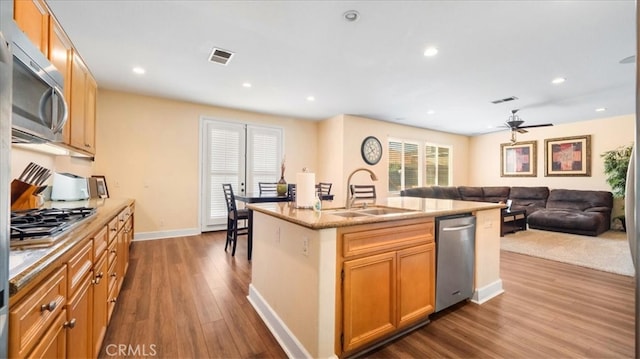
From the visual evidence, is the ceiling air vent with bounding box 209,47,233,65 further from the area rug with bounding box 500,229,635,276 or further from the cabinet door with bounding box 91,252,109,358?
the area rug with bounding box 500,229,635,276

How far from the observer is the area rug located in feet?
11.4

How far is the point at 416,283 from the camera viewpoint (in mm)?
1967

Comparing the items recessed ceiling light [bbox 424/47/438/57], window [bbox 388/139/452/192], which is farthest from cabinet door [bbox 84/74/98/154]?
window [bbox 388/139/452/192]

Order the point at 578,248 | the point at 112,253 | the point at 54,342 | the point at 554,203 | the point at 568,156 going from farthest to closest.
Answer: the point at 568,156
the point at 554,203
the point at 578,248
the point at 112,253
the point at 54,342

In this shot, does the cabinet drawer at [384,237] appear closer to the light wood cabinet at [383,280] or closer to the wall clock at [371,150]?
the light wood cabinet at [383,280]

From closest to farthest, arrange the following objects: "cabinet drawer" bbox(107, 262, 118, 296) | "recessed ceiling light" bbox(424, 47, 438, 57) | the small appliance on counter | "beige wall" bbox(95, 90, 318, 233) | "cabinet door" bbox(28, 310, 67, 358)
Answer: "cabinet door" bbox(28, 310, 67, 358)
"cabinet drawer" bbox(107, 262, 118, 296)
the small appliance on counter
"recessed ceiling light" bbox(424, 47, 438, 57)
"beige wall" bbox(95, 90, 318, 233)

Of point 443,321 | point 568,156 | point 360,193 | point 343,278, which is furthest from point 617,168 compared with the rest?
point 343,278

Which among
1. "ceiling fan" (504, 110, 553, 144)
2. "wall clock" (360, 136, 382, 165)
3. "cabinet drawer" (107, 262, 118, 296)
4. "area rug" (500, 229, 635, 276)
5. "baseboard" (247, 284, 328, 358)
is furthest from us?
"wall clock" (360, 136, 382, 165)

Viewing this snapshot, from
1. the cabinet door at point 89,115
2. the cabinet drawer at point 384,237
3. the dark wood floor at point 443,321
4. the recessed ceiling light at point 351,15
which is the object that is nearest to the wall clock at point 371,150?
the dark wood floor at point 443,321

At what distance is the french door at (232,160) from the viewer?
527 centimetres

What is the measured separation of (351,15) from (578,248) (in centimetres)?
504

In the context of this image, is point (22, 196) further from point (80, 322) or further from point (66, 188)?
point (80, 322)

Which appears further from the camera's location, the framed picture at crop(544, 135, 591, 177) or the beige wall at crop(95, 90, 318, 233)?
the framed picture at crop(544, 135, 591, 177)

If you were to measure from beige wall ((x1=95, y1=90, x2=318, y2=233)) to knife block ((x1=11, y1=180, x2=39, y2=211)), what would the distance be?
2.83m
